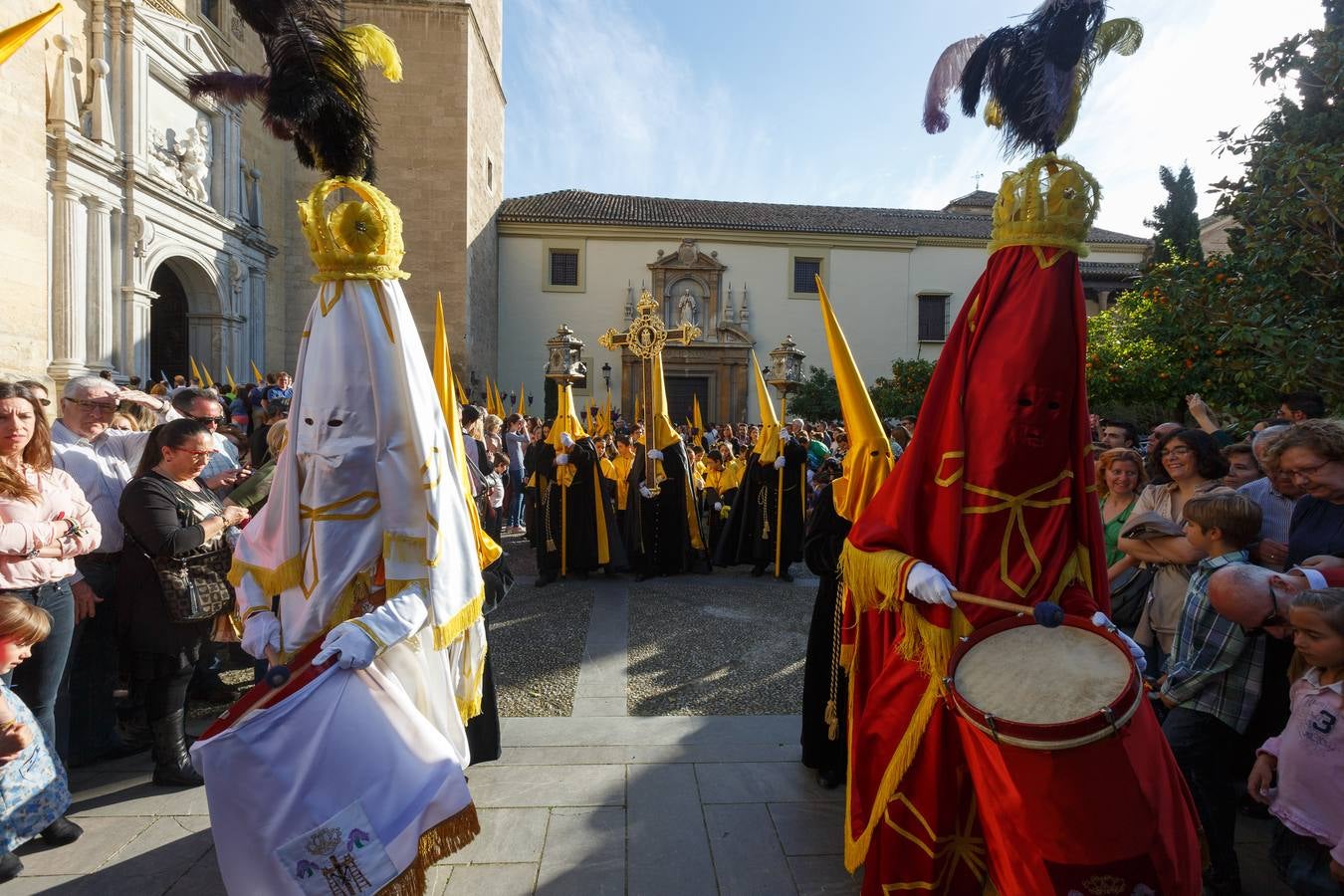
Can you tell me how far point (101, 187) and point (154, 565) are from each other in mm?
12120

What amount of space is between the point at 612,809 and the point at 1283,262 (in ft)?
20.2

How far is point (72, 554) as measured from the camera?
2979 mm

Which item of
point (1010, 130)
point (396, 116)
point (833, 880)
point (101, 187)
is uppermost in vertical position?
point (396, 116)

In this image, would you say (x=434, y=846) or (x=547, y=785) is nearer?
(x=434, y=846)

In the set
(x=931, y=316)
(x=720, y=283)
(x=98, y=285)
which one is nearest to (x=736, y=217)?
(x=720, y=283)

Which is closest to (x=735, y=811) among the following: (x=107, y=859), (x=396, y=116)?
(x=107, y=859)

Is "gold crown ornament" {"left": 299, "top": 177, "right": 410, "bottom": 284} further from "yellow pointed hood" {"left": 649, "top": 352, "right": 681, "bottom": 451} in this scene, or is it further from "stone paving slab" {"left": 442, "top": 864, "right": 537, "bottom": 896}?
"yellow pointed hood" {"left": 649, "top": 352, "right": 681, "bottom": 451}

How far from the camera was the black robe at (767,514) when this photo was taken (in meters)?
8.16

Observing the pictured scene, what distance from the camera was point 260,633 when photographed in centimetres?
239

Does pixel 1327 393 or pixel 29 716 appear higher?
pixel 1327 393

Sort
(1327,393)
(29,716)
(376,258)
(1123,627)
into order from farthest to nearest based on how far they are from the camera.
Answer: (1327,393), (1123,627), (29,716), (376,258)

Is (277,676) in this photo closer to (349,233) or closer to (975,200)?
(349,233)

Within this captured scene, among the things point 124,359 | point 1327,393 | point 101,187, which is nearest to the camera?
point 1327,393

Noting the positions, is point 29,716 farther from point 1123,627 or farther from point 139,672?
point 1123,627
